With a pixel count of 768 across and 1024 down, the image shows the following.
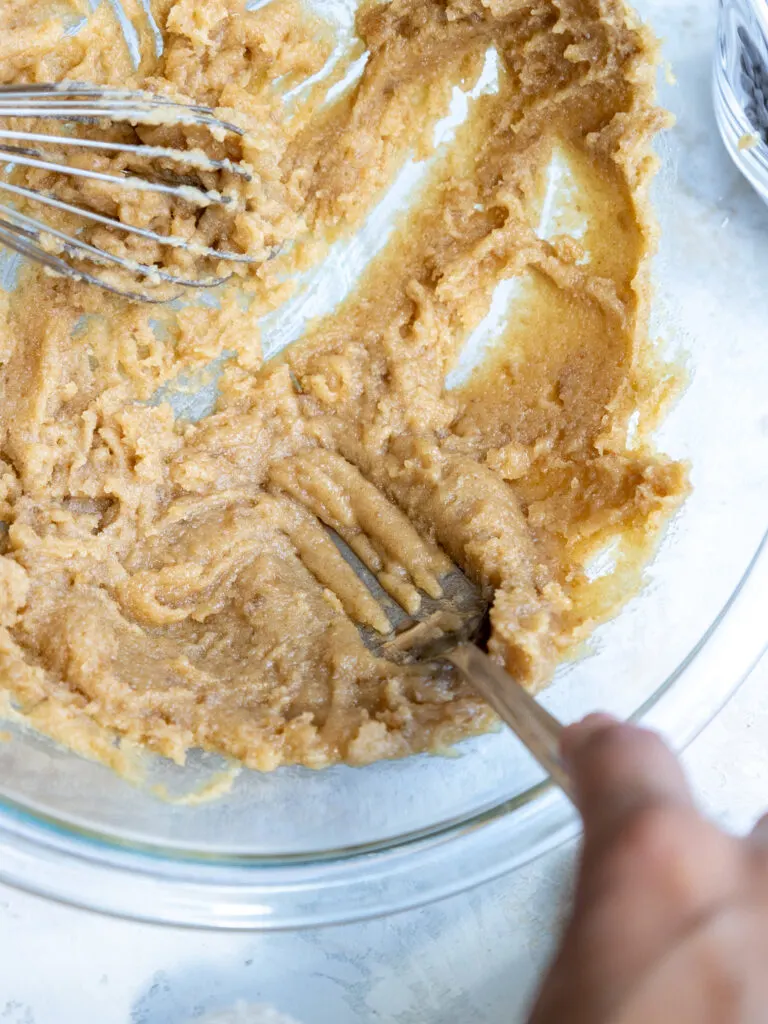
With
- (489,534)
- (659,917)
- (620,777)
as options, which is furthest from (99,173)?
(659,917)

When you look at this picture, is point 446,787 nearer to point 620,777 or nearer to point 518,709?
point 518,709

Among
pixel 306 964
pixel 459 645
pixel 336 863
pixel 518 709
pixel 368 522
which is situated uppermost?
pixel 518 709

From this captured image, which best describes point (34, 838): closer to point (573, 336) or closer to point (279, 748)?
point (279, 748)

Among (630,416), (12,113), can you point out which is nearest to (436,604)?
(630,416)

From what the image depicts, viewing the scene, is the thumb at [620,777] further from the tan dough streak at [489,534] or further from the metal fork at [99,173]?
the metal fork at [99,173]

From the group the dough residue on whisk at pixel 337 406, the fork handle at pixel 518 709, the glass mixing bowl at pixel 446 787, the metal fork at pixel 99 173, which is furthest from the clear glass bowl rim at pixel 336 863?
the metal fork at pixel 99 173

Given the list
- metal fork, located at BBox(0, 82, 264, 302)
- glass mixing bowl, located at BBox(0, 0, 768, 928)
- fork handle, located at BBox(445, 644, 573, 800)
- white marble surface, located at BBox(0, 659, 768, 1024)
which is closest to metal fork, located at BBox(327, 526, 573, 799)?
fork handle, located at BBox(445, 644, 573, 800)
